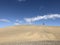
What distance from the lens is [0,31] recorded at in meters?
103

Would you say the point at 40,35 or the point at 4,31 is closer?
the point at 40,35

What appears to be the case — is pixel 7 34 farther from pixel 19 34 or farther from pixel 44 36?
pixel 44 36

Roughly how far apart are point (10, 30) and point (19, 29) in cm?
734

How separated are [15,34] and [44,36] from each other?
1969 centimetres

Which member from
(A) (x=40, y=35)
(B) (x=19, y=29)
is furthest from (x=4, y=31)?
(A) (x=40, y=35)

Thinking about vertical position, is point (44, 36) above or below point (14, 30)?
below

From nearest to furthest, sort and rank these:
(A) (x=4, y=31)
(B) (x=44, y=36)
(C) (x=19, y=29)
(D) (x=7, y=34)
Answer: (B) (x=44, y=36) < (D) (x=7, y=34) < (A) (x=4, y=31) < (C) (x=19, y=29)

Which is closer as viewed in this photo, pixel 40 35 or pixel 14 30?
pixel 40 35

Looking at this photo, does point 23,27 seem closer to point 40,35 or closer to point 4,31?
point 4,31

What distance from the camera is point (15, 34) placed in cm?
9606

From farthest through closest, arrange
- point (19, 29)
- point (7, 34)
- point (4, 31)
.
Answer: point (19, 29)
point (4, 31)
point (7, 34)

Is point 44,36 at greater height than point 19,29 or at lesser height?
lesser

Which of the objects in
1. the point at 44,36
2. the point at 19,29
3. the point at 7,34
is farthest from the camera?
the point at 19,29

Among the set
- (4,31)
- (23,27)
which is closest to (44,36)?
(4,31)
